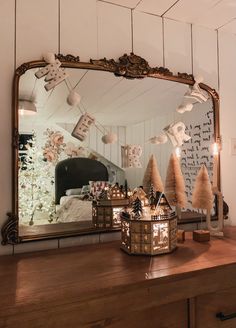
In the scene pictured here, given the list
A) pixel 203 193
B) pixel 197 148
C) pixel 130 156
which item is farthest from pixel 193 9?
pixel 203 193

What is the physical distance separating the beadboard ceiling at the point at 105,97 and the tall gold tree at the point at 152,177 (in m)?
0.25

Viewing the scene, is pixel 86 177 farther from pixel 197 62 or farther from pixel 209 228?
pixel 197 62

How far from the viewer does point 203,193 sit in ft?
4.66

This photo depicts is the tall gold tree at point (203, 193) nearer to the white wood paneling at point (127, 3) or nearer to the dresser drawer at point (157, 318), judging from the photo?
the dresser drawer at point (157, 318)

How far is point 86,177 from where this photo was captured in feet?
4.37

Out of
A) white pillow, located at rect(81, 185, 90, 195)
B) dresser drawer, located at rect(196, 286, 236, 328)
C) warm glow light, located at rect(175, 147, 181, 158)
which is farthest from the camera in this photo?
warm glow light, located at rect(175, 147, 181, 158)

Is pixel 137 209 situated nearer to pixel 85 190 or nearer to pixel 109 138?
pixel 85 190

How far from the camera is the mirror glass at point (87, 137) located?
3.98 ft

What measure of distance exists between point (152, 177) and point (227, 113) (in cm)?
69

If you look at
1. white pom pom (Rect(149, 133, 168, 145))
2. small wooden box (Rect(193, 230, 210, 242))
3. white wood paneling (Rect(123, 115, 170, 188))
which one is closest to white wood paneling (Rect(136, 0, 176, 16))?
white wood paneling (Rect(123, 115, 170, 188))

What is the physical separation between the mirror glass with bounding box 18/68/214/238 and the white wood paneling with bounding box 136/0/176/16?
1.21 feet

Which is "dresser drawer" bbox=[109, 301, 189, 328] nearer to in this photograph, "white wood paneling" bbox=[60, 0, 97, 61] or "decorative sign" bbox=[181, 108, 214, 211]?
"decorative sign" bbox=[181, 108, 214, 211]

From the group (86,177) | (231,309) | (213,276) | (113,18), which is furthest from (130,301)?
(113,18)

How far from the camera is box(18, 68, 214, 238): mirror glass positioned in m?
1.21
